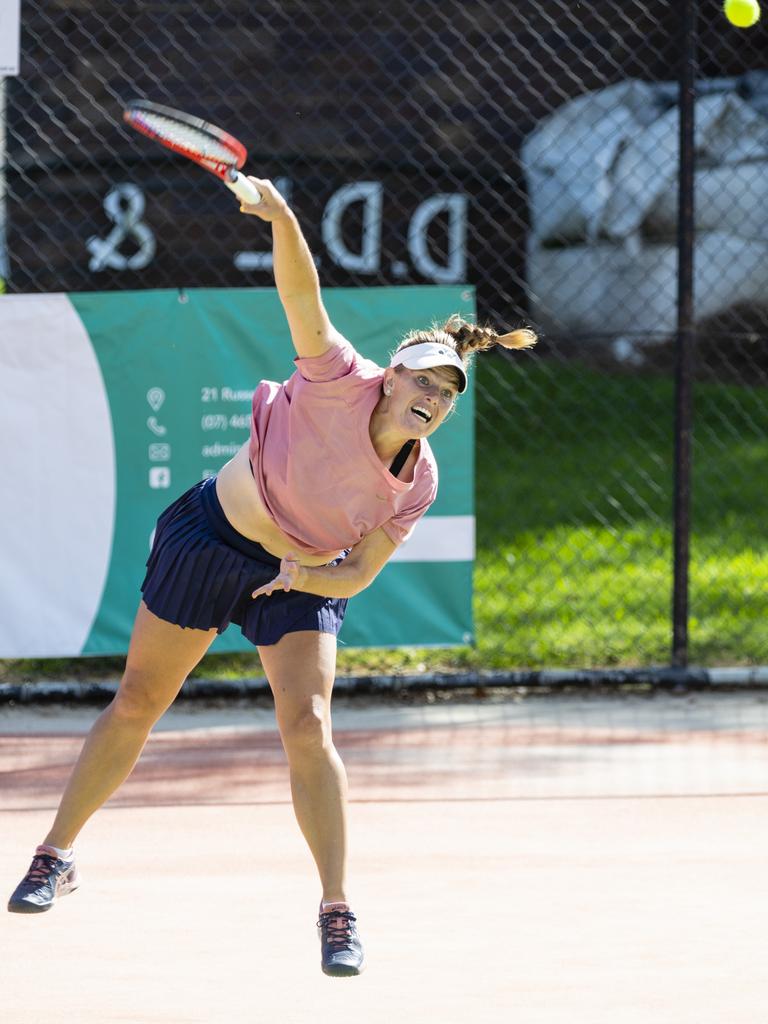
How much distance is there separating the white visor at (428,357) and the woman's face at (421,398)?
0.02 meters

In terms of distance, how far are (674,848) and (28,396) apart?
317cm

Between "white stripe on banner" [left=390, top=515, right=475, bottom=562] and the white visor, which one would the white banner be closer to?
"white stripe on banner" [left=390, top=515, right=475, bottom=562]

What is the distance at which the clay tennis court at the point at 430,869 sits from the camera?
12.3 ft

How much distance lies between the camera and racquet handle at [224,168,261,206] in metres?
3.50

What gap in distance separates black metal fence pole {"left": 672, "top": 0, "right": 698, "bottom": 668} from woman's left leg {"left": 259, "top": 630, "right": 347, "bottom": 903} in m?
3.34

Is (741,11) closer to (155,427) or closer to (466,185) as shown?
(155,427)

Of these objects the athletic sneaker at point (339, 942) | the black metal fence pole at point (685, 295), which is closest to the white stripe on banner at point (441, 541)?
the black metal fence pole at point (685, 295)

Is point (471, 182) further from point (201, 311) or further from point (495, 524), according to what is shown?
point (201, 311)

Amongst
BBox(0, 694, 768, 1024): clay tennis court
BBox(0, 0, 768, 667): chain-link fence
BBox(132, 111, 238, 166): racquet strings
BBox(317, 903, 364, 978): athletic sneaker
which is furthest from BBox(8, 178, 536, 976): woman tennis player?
BBox(0, 0, 768, 667): chain-link fence

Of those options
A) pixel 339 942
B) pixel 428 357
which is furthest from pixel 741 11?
pixel 339 942

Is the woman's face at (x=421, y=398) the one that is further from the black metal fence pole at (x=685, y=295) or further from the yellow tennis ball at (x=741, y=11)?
the black metal fence pole at (x=685, y=295)

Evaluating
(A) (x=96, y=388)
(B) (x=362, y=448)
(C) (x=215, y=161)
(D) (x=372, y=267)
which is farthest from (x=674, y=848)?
(D) (x=372, y=267)

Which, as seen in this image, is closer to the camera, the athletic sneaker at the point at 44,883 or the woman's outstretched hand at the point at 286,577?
the woman's outstretched hand at the point at 286,577

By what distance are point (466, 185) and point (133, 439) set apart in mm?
6489
